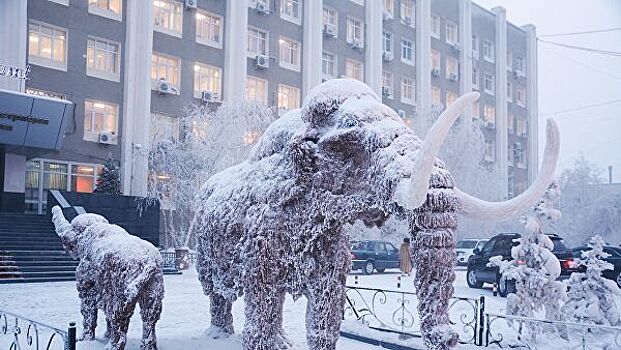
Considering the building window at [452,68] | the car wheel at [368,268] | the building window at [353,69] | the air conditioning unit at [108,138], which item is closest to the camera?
the car wheel at [368,268]

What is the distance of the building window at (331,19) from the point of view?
2968 centimetres

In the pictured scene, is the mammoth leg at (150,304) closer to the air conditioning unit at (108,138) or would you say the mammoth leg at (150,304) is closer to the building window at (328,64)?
the air conditioning unit at (108,138)

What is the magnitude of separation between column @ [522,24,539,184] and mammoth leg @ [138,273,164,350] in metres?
35.9

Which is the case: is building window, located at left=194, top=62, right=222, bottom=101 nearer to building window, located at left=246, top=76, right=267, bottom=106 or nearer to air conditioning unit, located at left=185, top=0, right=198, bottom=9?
building window, located at left=246, top=76, right=267, bottom=106

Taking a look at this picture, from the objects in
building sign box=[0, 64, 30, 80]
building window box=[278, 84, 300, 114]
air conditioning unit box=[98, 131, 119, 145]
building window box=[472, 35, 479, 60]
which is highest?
building window box=[472, 35, 479, 60]

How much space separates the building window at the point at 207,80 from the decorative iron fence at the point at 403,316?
14.6 metres

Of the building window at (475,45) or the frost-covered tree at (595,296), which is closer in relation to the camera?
the frost-covered tree at (595,296)

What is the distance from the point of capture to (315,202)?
16.0 feet

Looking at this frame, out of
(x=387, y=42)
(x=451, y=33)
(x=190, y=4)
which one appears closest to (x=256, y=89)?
(x=190, y=4)

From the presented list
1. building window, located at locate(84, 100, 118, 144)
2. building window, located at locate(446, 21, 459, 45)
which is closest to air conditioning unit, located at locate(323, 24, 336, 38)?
building window, located at locate(446, 21, 459, 45)

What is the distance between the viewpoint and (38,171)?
21.4 m

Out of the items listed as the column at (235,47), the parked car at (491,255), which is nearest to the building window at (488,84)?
the column at (235,47)

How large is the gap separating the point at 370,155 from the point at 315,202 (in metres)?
0.62

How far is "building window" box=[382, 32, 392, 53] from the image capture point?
3250cm
